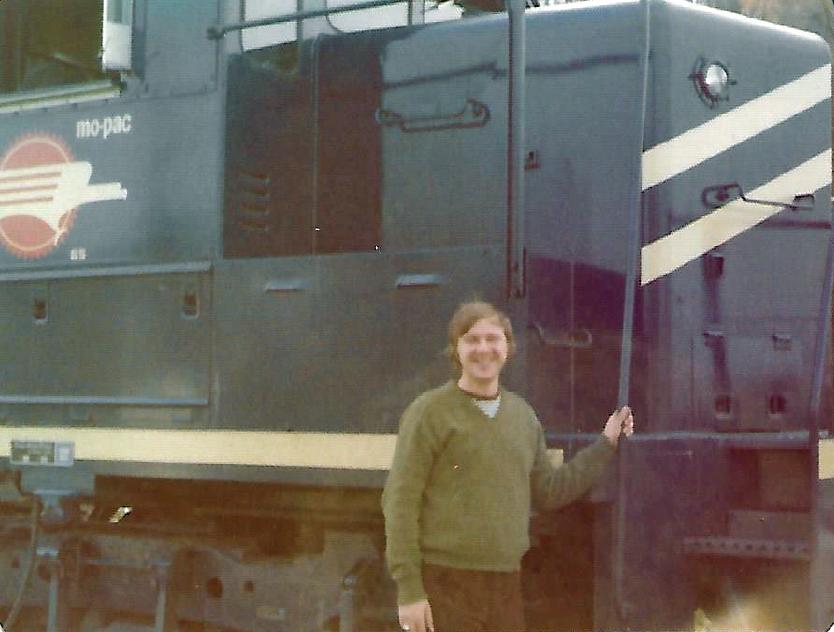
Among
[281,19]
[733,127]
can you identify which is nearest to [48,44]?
[281,19]

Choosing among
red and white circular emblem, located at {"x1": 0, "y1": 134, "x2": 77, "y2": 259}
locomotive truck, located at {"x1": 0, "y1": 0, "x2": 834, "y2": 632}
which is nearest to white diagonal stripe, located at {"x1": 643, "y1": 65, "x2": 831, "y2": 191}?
locomotive truck, located at {"x1": 0, "y1": 0, "x2": 834, "y2": 632}

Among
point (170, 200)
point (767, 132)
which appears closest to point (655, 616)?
point (767, 132)

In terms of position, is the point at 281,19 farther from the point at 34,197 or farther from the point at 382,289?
the point at 34,197

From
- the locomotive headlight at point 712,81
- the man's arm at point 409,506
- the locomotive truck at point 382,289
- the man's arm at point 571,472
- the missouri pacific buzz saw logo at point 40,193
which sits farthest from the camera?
the missouri pacific buzz saw logo at point 40,193

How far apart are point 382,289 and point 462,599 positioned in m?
1.14

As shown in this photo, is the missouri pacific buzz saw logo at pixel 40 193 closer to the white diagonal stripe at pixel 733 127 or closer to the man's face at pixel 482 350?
the man's face at pixel 482 350

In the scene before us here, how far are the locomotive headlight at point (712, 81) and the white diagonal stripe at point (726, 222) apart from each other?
0.36 meters

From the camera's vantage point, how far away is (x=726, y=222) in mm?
3627

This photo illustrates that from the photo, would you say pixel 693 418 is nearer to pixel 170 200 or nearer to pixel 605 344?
pixel 605 344

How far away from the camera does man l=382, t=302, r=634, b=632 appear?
2.58m

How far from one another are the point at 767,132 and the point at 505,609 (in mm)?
2056

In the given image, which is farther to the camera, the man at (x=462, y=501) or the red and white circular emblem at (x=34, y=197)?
the red and white circular emblem at (x=34, y=197)

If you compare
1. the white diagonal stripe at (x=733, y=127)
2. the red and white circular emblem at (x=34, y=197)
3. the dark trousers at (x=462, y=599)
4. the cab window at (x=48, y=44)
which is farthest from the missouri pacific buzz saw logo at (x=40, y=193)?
the dark trousers at (x=462, y=599)

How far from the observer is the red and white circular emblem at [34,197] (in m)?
4.13
